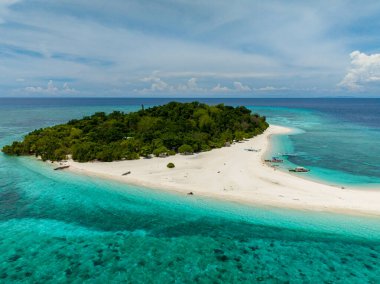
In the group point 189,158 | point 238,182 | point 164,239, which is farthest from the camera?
point 189,158

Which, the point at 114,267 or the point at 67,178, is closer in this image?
the point at 114,267

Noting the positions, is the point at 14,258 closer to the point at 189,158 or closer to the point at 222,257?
the point at 222,257

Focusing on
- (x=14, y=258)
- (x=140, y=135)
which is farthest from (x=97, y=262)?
(x=140, y=135)

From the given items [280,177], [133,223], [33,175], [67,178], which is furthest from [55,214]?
[280,177]

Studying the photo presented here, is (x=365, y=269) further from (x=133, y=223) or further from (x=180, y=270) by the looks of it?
(x=133, y=223)

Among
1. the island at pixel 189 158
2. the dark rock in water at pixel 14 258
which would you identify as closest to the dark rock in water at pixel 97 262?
the dark rock in water at pixel 14 258

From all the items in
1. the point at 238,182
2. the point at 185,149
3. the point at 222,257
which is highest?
the point at 185,149

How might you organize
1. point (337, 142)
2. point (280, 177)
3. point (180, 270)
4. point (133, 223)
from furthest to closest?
point (337, 142) < point (280, 177) < point (133, 223) < point (180, 270)
